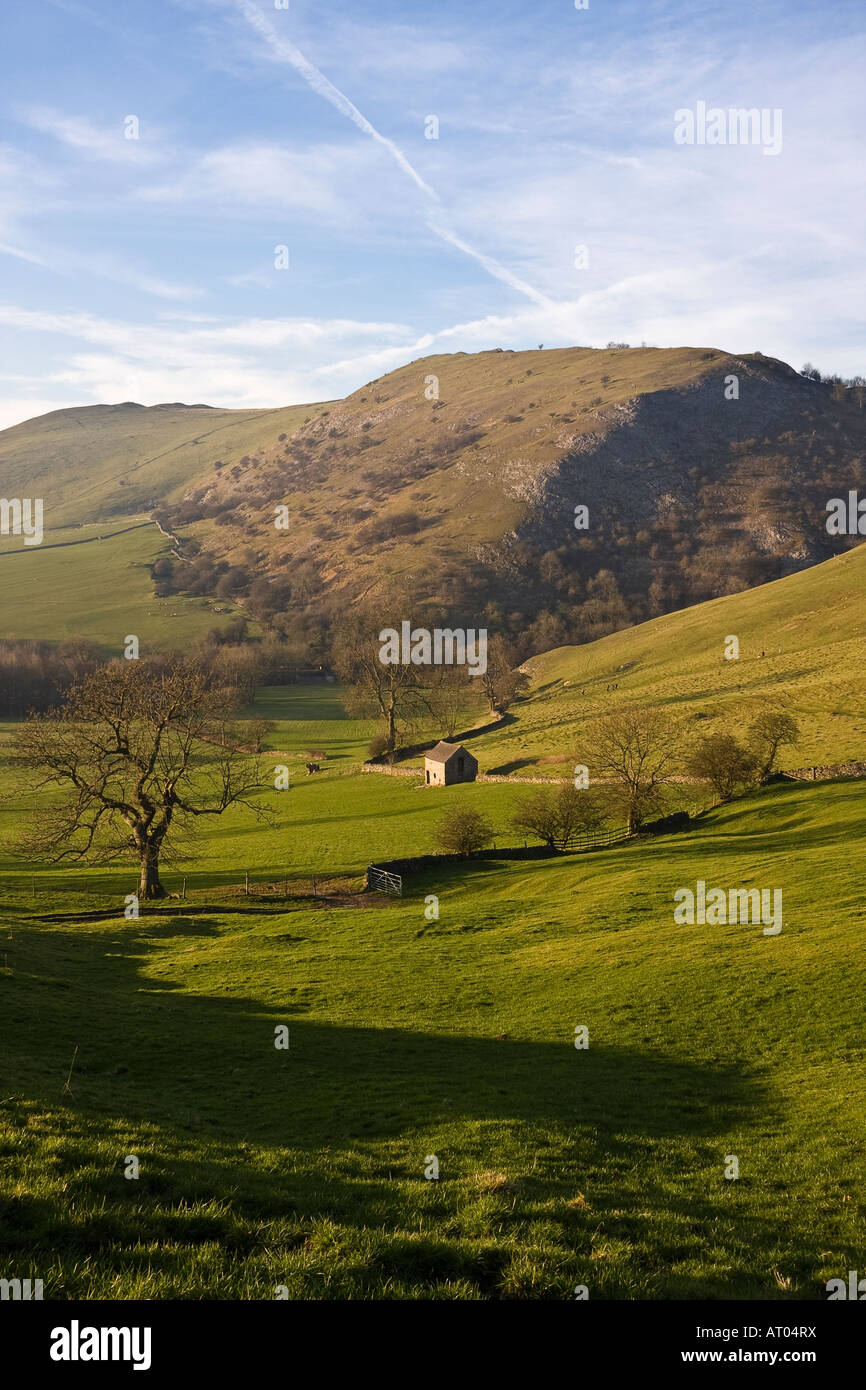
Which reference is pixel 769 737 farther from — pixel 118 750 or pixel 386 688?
pixel 386 688

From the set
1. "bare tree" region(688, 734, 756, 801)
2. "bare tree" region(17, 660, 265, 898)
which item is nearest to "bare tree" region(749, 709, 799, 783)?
"bare tree" region(688, 734, 756, 801)

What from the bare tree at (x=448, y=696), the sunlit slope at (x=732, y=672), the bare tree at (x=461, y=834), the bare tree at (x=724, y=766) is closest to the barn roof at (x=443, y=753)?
the sunlit slope at (x=732, y=672)

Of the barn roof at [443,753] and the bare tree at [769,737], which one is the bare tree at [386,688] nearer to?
the barn roof at [443,753]

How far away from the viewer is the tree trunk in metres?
50.8

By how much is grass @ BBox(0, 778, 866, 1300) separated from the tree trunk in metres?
7.39

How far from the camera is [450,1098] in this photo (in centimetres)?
1892

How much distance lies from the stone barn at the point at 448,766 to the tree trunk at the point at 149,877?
131 feet

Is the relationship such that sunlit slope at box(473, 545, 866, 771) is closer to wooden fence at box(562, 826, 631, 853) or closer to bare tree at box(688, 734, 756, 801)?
bare tree at box(688, 734, 756, 801)

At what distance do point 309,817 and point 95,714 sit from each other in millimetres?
30492

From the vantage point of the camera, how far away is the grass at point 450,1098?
9875 mm

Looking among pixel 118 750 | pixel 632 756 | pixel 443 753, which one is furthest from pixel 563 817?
pixel 443 753

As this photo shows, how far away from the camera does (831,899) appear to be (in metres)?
34.2

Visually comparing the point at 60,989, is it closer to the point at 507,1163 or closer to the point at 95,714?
the point at 507,1163
